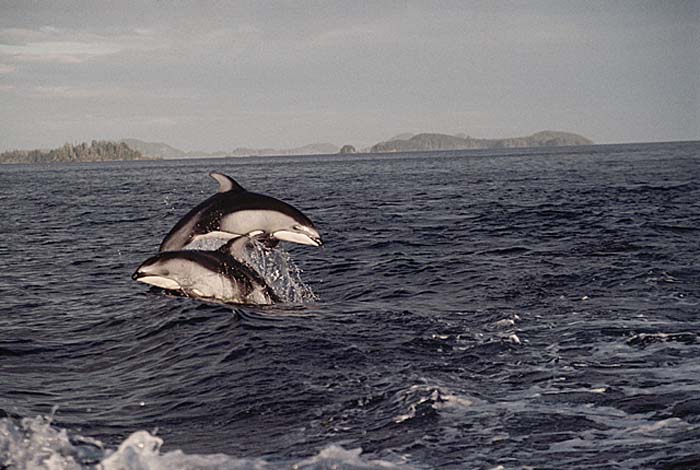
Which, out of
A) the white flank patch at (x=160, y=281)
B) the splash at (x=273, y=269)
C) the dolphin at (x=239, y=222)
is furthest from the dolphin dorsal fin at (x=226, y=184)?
the white flank patch at (x=160, y=281)

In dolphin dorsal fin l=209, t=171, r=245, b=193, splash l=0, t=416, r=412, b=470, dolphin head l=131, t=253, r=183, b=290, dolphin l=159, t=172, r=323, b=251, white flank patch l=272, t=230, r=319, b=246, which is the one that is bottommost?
splash l=0, t=416, r=412, b=470

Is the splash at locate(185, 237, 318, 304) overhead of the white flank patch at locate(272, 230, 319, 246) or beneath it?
beneath

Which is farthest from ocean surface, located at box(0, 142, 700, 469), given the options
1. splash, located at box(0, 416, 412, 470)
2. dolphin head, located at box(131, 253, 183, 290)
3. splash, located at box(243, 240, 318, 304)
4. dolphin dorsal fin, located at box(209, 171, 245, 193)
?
dolphin dorsal fin, located at box(209, 171, 245, 193)

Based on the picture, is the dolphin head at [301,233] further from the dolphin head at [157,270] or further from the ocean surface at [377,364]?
the dolphin head at [157,270]

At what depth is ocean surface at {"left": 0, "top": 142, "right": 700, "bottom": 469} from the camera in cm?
809

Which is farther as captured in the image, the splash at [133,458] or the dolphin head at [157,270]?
the dolphin head at [157,270]

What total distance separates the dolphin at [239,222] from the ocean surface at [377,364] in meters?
1.35

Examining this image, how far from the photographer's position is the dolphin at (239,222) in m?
15.6

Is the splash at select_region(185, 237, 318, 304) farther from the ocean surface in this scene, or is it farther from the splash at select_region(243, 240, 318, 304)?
the ocean surface

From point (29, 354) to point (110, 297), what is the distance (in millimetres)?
5296

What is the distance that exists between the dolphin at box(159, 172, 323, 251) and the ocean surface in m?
1.35

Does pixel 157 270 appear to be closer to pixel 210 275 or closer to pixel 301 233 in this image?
pixel 210 275

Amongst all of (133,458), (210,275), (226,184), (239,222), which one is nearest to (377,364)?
(133,458)

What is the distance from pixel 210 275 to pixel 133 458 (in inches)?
311
